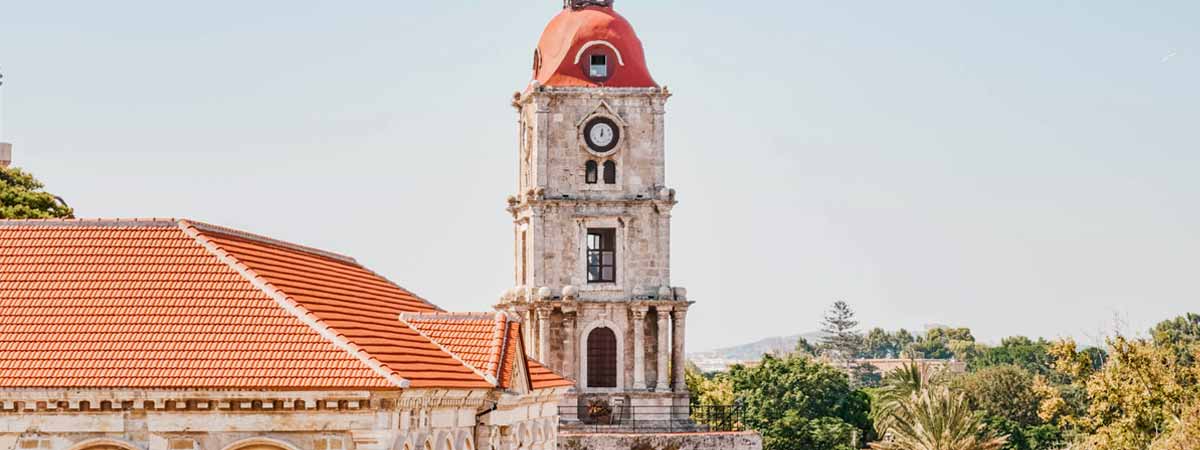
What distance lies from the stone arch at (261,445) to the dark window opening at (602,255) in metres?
40.0

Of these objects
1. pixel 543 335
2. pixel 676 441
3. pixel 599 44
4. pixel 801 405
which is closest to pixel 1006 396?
pixel 801 405

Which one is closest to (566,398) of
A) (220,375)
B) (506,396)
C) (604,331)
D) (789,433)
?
(604,331)

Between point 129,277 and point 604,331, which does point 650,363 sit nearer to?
point 604,331

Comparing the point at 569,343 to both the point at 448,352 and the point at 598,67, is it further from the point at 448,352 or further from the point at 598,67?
the point at 448,352

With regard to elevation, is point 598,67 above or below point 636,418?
above

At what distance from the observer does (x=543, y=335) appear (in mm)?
69250

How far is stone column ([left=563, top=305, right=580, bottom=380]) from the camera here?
6956 cm

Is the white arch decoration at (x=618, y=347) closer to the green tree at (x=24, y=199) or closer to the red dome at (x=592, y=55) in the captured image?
the red dome at (x=592, y=55)

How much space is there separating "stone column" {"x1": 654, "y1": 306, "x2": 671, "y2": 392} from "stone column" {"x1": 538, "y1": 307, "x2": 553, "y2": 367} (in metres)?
3.89

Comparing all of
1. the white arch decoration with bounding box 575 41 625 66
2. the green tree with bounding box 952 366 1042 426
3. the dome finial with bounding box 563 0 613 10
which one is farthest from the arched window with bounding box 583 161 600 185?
the green tree with bounding box 952 366 1042 426

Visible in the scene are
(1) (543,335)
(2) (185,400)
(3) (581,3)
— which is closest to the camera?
(2) (185,400)

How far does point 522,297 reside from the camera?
6975 cm

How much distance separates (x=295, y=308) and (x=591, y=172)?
38243 millimetres

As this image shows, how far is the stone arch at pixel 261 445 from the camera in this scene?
102 ft
